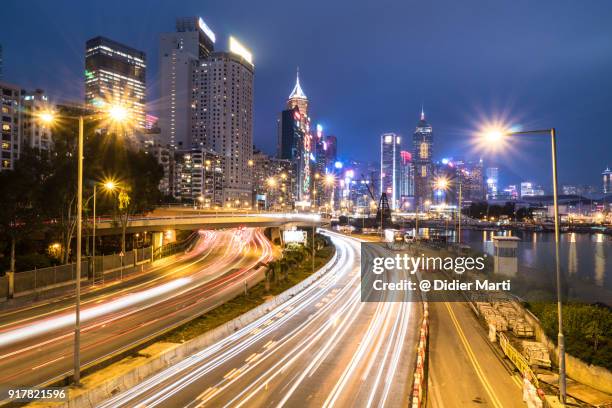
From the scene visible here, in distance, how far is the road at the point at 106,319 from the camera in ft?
64.1

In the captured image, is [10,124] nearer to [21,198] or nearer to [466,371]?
[21,198]

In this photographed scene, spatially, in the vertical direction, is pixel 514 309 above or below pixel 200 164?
below

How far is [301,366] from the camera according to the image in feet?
64.4

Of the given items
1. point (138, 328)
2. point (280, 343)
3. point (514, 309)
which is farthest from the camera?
point (514, 309)

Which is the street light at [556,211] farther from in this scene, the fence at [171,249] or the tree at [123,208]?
the fence at [171,249]

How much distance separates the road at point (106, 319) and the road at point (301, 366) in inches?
194

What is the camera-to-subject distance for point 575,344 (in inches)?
807

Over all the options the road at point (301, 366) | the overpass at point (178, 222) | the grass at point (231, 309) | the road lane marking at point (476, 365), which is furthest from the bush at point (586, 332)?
the overpass at point (178, 222)

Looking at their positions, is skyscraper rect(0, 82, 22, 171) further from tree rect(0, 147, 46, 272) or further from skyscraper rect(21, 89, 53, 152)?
tree rect(0, 147, 46, 272)

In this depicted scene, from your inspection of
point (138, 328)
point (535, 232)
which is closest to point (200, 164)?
point (535, 232)

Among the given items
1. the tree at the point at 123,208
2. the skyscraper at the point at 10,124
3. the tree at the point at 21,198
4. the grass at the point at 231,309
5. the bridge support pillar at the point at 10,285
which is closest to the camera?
the grass at the point at 231,309

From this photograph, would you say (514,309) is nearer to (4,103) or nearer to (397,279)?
(397,279)

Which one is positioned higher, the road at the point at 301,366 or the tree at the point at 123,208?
the tree at the point at 123,208

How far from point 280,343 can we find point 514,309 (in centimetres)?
1758
